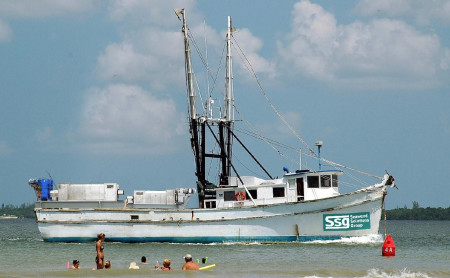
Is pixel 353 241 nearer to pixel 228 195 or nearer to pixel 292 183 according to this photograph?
pixel 292 183

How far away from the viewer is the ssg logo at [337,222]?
137 feet

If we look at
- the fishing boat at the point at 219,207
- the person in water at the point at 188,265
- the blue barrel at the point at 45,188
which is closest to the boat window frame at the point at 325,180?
the fishing boat at the point at 219,207

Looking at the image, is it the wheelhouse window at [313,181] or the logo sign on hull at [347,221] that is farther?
the wheelhouse window at [313,181]

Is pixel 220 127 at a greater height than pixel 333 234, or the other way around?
pixel 220 127

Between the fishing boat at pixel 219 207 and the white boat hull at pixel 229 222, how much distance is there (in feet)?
0.19

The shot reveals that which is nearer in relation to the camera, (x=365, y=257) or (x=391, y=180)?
(x=365, y=257)

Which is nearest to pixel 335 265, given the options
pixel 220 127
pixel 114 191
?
pixel 220 127

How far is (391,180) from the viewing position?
41.8 meters

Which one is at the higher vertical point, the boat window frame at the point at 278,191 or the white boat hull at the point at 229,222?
the boat window frame at the point at 278,191

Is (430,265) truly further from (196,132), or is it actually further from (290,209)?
(196,132)

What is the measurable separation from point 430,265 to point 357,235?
7852mm

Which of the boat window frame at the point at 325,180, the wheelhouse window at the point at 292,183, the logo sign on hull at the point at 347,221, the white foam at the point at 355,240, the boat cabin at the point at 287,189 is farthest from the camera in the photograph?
the wheelhouse window at the point at 292,183

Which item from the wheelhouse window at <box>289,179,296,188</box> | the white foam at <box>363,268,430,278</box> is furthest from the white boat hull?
the white foam at <box>363,268,430,278</box>

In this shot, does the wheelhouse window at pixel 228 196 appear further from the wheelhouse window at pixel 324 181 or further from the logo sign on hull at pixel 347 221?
the logo sign on hull at pixel 347 221
